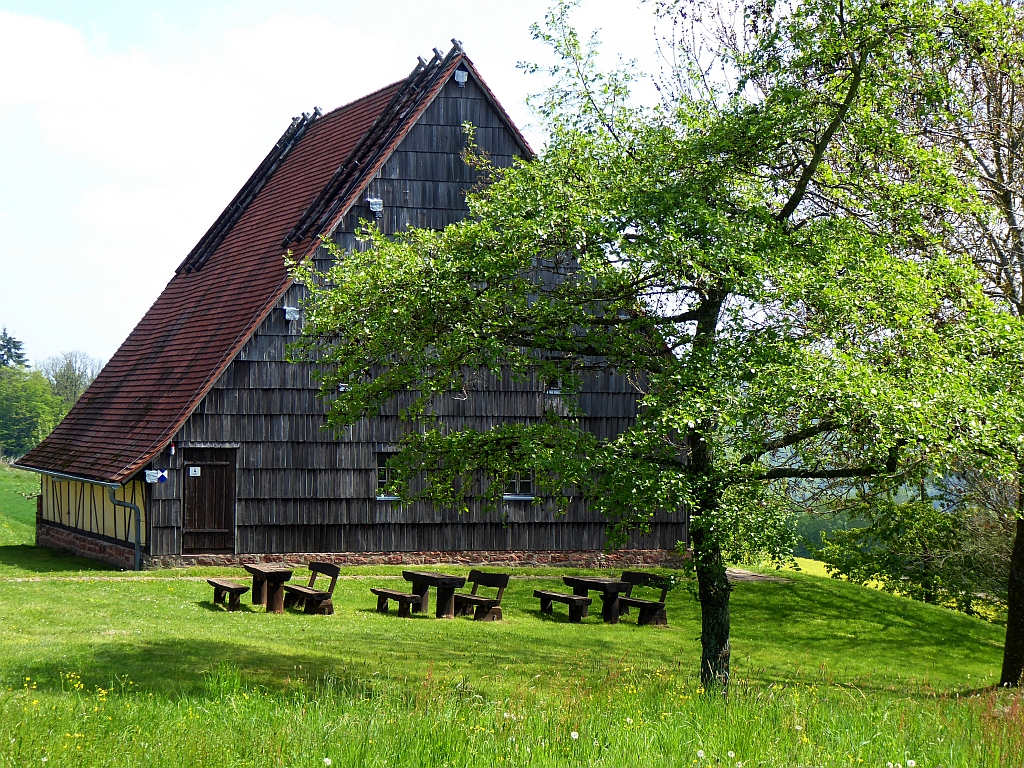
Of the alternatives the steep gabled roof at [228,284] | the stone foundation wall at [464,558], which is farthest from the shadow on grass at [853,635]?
the steep gabled roof at [228,284]

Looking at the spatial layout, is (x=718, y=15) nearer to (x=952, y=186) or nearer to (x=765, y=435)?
(x=952, y=186)

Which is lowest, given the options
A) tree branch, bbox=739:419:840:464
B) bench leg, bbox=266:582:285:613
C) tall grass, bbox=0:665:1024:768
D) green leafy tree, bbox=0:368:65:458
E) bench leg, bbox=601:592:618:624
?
bench leg, bbox=601:592:618:624

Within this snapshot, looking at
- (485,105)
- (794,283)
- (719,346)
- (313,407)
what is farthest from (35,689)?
(485,105)

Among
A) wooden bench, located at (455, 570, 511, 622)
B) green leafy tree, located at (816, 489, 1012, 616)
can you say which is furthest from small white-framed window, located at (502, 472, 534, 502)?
green leafy tree, located at (816, 489, 1012, 616)

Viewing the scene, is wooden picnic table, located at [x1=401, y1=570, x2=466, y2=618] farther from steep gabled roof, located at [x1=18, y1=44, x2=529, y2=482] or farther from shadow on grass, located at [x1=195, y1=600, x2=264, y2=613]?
steep gabled roof, located at [x1=18, y1=44, x2=529, y2=482]

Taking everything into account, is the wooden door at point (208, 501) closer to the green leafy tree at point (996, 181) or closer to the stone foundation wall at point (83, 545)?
the stone foundation wall at point (83, 545)

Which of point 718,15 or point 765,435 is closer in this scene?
point 765,435

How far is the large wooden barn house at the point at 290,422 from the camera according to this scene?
22000 mm

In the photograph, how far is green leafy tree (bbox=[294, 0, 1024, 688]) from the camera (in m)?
9.73

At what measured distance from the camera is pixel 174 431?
21.3 m

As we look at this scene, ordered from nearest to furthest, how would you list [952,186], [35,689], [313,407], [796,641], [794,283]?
[35,689] → [794,283] → [952,186] → [796,641] → [313,407]

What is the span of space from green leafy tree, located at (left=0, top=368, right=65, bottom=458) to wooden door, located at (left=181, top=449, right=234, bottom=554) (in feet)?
184

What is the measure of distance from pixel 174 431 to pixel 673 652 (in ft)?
37.1

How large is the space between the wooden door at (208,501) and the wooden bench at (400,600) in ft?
18.6
